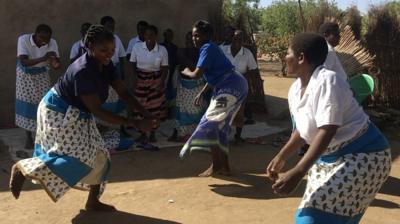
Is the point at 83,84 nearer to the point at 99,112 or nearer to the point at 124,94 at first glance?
the point at 99,112

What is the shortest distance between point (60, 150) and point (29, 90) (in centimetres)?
294

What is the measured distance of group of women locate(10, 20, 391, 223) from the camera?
8.59 feet

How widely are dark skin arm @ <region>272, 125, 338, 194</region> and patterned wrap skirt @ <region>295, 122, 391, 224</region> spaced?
0.25 m

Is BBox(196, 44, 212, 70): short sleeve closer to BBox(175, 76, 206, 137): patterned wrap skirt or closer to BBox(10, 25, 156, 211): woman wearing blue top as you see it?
BBox(10, 25, 156, 211): woman wearing blue top

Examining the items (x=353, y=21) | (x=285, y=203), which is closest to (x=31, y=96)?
(x=285, y=203)

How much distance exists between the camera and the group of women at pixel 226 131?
2617 millimetres

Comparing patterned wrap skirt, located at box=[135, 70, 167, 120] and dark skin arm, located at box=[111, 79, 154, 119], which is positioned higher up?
dark skin arm, located at box=[111, 79, 154, 119]

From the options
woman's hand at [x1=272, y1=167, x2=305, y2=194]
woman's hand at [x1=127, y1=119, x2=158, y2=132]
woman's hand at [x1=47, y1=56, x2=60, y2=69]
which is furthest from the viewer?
woman's hand at [x1=47, y1=56, x2=60, y2=69]

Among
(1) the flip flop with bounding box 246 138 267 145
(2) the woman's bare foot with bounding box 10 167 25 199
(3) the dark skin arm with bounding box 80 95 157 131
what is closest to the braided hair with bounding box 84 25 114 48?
(3) the dark skin arm with bounding box 80 95 157 131

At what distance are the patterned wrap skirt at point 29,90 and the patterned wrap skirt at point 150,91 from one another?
3.94 ft

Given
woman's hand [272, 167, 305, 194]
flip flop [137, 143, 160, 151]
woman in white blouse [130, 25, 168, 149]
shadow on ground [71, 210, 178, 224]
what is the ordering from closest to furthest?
1. woman's hand [272, 167, 305, 194]
2. shadow on ground [71, 210, 178, 224]
3. flip flop [137, 143, 160, 151]
4. woman in white blouse [130, 25, 168, 149]

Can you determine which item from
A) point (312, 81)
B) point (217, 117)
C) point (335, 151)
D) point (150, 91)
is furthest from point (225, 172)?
point (312, 81)

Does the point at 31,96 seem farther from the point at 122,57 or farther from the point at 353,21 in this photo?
the point at 353,21

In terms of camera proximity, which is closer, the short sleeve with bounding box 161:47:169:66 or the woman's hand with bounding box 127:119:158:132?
the woman's hand with bounding box 127:119:158:132
